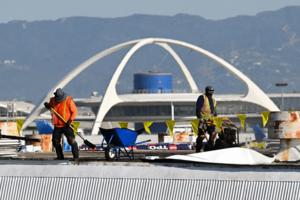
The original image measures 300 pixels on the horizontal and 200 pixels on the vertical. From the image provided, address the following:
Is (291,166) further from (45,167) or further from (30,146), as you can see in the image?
(30,146)

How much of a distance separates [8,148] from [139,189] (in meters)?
7.88

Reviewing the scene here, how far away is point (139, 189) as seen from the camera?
19062 mm

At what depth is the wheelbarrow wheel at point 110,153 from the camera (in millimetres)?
23125

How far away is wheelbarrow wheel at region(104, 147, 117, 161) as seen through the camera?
23.1 m

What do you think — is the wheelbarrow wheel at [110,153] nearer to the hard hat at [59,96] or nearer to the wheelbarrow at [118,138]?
the wheelbarrow at [118,138]

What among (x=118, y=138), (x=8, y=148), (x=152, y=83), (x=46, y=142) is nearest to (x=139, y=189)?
(x=118, y=138)

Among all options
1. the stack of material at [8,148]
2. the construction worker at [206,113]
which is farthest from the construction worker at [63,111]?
the construction worker at [206,113]

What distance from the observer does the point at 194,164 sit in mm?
20109

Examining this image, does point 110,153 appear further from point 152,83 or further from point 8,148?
point 152,83

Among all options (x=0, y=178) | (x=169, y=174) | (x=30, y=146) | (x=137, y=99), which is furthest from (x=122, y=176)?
(x=137, y=99)

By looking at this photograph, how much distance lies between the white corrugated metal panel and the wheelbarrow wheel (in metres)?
2.92

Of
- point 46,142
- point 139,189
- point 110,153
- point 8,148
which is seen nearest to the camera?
point 139,189

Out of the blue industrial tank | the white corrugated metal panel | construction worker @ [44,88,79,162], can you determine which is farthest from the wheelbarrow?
the blue industrial tank

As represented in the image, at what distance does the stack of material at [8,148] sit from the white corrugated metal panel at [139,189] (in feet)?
18.4
